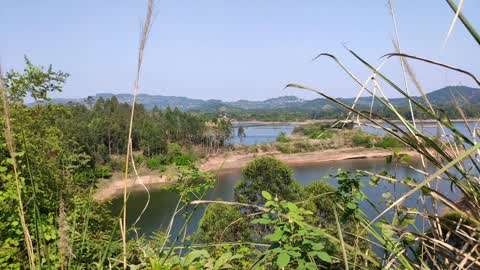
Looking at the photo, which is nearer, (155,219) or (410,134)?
(410,134)

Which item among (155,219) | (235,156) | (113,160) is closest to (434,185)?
(155,219)

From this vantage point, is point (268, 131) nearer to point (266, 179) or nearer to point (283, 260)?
point (283, 260)

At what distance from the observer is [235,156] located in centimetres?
4891

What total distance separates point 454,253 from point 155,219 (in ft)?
72.5

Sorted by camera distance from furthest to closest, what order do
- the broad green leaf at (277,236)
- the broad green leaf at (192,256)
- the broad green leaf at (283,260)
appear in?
the broad green leaf at (192,256), the broad green leaf at (277,236), the broad green leaf at (283,260)

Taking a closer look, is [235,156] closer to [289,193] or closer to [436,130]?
[289,193]

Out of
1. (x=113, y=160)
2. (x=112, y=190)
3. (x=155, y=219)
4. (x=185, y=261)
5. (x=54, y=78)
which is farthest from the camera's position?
(x=113, y=160)

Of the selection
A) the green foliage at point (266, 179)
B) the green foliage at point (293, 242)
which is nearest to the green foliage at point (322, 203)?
the green foliage at point (293, 242)

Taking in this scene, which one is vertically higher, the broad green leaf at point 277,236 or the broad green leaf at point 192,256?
the broad green leaf at point 277,236

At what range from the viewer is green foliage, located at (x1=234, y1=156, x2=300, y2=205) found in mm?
16078

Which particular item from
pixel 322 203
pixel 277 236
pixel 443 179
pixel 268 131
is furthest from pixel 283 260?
pixel 322 203

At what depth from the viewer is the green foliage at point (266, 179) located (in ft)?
52.7

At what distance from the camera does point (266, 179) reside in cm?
1658

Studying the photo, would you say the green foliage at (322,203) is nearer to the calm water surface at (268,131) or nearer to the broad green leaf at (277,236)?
the broad green leaf at (277,236)
